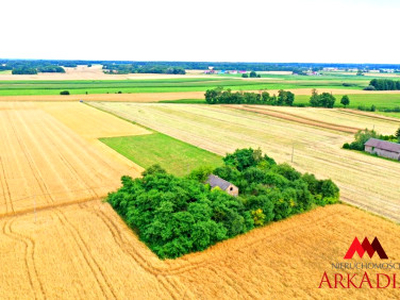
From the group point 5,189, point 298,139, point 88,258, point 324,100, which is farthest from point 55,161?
point 324,100

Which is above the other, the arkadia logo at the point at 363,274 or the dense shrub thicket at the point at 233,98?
the dense shrub thicket at the point at 233,98

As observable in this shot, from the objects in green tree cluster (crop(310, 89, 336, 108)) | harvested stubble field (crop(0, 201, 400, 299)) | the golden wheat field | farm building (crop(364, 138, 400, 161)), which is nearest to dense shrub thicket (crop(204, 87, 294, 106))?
green tree cluster (crop(310, 89, 336, 108))

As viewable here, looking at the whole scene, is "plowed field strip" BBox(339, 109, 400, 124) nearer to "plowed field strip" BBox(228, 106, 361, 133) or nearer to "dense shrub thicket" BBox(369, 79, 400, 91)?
"plowed field strip" BBox(228, 106, 361, 133)

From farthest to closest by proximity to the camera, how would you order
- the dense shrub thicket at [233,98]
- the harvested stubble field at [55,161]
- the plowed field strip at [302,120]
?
the dense shrub thicket at [233,98]
the plowed field strip at [302,120]
the harvested stubble field at [55,161]

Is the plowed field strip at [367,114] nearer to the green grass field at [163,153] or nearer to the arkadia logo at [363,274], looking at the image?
the green grass field at [163,153]

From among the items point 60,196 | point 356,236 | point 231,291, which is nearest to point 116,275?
point 231,291

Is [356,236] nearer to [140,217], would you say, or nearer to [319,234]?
[319,234]

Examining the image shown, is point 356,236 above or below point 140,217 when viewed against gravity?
below

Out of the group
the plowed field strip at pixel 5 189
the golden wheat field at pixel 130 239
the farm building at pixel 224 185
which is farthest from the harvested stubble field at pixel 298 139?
the plowed field strip at pixel 5 189
